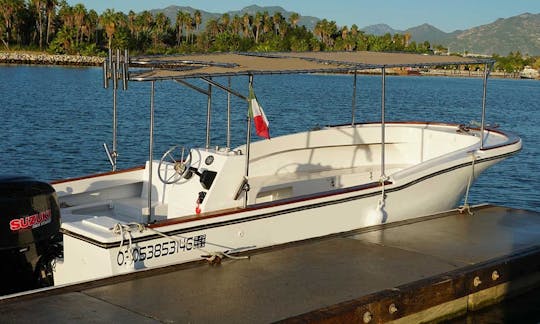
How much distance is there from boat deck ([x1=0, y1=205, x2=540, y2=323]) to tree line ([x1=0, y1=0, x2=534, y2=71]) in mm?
82048

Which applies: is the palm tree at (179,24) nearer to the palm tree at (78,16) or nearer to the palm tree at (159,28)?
the palm tree at (159,28)

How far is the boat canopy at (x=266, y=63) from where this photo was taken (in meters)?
8.75

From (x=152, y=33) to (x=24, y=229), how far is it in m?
125

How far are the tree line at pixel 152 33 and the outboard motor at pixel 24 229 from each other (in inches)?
3329

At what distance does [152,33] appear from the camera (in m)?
130

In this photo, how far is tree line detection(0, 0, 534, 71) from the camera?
374 ft

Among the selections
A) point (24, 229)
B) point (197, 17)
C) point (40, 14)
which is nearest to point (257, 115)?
point (24, 229)

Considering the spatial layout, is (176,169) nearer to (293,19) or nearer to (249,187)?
(249,187)

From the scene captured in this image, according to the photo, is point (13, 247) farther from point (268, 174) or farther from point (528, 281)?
point (528, 281)

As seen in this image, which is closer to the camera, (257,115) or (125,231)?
(125,231)

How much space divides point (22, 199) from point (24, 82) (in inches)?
2321

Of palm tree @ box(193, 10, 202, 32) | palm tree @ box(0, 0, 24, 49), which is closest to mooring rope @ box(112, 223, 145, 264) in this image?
palm tree @ box(0, 0, 24, 49)

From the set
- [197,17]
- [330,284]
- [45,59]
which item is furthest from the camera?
[197,17]

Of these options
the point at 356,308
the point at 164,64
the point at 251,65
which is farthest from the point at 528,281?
the point at 164,64
